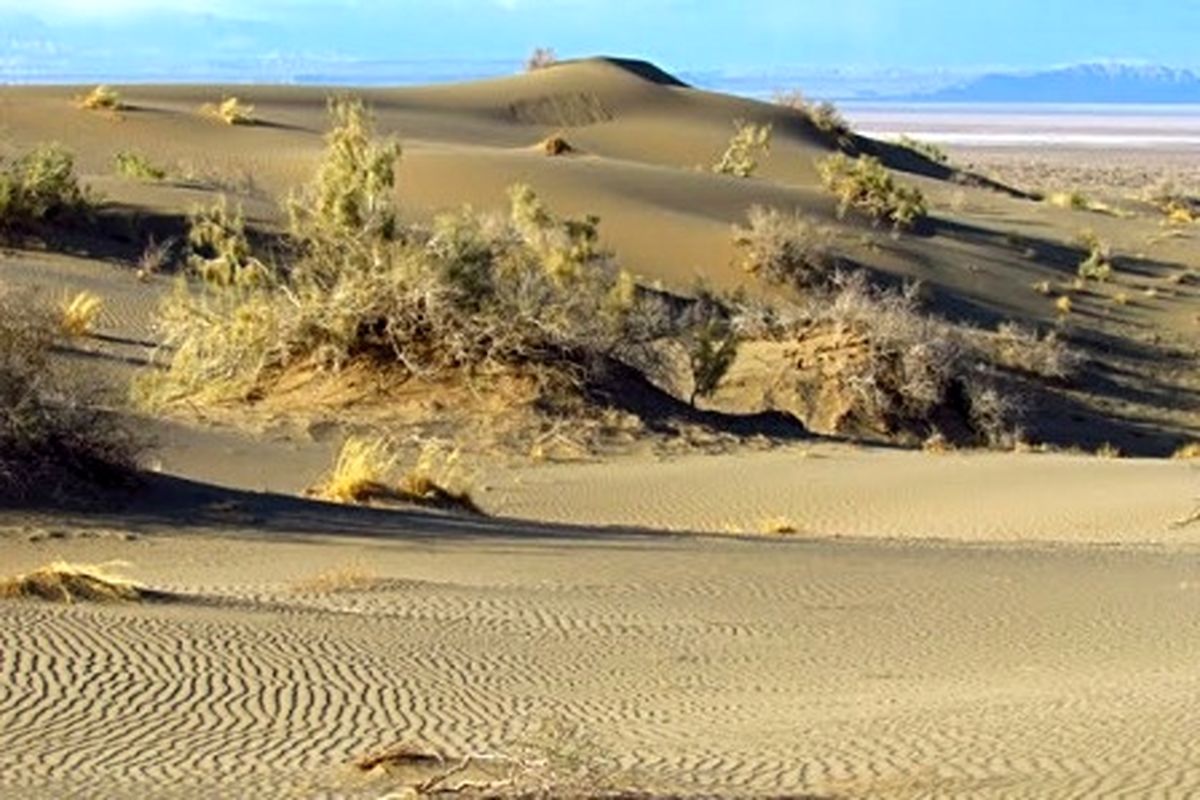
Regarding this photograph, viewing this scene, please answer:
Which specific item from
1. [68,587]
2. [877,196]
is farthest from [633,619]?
[877,196]

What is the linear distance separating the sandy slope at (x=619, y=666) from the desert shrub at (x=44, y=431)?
87 centimetres

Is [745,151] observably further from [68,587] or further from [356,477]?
[68,587]

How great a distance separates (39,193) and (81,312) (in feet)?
24.0

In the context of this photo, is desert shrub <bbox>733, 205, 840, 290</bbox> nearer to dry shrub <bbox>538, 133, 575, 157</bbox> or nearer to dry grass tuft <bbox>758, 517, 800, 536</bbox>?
dry shrub <bbox>538, 133, 575, 157</bbox>

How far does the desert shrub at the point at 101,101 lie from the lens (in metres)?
56.1

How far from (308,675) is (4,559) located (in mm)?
3965

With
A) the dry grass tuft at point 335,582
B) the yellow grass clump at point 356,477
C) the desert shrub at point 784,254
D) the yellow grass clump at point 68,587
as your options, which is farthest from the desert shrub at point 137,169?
the yellow grass clump at point 68,587

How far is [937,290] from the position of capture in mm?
42125

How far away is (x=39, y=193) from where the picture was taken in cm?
3347

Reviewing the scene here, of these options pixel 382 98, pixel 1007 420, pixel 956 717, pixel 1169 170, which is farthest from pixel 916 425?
pixel 1169 170

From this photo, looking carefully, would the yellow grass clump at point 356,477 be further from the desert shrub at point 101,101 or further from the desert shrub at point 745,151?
the desert shrub at point 745,151

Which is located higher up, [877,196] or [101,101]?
[101,101]

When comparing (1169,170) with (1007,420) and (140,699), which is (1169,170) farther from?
(140,699)

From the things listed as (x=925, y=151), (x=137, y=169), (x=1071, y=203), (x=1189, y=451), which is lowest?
(x=1189, y=451)
